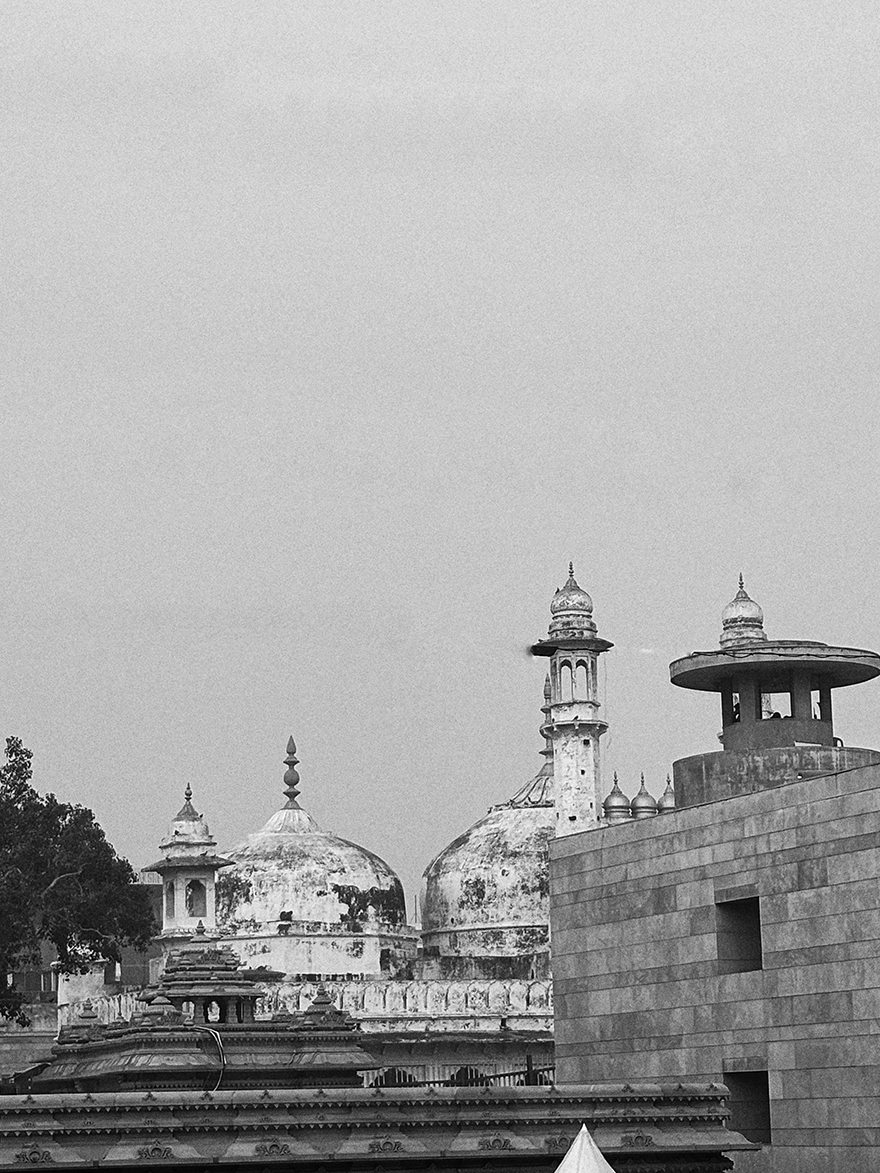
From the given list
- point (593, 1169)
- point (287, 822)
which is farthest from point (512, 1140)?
point (287, 822)

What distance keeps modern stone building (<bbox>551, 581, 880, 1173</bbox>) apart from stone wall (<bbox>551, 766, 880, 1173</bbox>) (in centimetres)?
4

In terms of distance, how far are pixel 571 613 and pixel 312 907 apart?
11860 millimetres

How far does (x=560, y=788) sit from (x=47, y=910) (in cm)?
1733

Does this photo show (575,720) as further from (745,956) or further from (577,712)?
(745,956)

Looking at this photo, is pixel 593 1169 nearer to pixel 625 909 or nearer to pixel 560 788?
pixel 625 909

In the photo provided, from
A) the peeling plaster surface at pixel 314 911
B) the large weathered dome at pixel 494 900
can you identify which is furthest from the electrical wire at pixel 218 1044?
the large weathered dome at pixel 494 900

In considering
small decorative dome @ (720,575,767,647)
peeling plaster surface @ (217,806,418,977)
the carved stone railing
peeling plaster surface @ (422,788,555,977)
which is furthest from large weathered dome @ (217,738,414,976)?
small decorative dome @ (720,575,767,647)

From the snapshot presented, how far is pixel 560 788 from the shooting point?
6581cm

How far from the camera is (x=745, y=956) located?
136 ft

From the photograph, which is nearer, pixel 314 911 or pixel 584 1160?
pixel 584 1160

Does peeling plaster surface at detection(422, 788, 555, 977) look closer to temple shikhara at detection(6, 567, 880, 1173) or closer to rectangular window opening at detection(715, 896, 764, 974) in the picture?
temple shikhara at detection(6, 567, 880, 1173)

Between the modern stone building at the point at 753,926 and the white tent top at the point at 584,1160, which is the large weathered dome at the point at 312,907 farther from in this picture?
the white tent top at the point at 584,1160

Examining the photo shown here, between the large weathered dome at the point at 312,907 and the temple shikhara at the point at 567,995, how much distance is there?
0.10m

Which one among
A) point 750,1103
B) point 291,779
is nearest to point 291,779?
point 291,779
